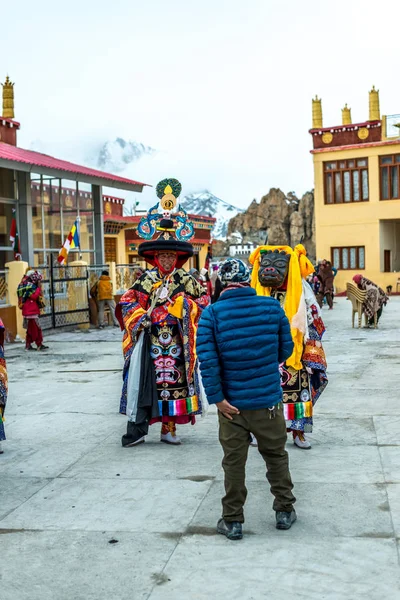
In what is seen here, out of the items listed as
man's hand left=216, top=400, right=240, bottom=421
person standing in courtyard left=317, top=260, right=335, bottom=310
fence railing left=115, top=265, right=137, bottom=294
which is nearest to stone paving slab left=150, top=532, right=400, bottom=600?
man's hand left=216, top=400, right=240, bottom=421

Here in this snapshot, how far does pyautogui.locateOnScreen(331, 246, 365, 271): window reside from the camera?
32875 mm

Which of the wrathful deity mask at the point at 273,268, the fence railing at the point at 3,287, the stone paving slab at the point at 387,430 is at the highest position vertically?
the wrathful deity mask at the point at 273,268

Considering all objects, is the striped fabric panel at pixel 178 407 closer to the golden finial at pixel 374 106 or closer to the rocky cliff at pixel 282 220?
the golden finial at pixel 374 106

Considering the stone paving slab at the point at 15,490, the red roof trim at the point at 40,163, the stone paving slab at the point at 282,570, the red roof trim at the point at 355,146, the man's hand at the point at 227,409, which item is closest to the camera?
the stone paving slab at the point at 282,570

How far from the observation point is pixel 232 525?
419cm

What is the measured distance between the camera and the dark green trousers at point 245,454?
4211 millimetres

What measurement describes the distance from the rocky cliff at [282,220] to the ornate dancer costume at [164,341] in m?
39.4

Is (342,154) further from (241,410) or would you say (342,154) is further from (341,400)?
(241,410)

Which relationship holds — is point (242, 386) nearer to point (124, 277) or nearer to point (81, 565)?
point (81, 565)

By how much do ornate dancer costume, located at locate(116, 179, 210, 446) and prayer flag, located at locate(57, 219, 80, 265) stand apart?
12212mm

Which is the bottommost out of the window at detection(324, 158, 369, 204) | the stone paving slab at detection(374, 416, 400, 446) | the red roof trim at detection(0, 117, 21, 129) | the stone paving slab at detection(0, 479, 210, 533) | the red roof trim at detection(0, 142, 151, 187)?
the stone paving slab at detection(0, 479, 210, 533)

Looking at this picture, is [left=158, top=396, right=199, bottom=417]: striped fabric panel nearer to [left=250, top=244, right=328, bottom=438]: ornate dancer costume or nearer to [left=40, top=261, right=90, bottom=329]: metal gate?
[left=250, top=244, right=328, bottom=438]: ornate dancer costume

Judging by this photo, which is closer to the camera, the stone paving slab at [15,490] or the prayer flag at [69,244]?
the stone paving slab at [15,490]

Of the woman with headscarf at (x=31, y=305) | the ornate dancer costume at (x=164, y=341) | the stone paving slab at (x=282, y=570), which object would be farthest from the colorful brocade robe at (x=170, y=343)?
the woman with headscarf at (x=31, y=305)
